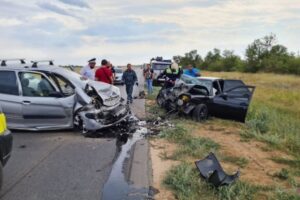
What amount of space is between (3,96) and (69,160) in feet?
11.7

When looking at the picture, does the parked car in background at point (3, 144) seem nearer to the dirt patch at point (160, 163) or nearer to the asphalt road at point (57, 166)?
the asphalt road at point (57, 166)

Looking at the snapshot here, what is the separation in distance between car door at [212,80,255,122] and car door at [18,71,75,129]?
5.00 metres

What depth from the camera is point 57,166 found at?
704 centimetres

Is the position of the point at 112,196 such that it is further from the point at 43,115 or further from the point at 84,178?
the point at 43,115

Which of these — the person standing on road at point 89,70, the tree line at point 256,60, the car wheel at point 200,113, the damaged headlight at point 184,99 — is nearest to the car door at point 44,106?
the person standing on road at point 89,70

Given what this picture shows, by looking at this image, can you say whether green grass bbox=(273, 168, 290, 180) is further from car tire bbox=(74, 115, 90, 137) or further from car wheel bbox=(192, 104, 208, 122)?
car wheel bbox=(192, 104, 208, 122)

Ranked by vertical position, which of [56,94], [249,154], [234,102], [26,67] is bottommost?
[249,154]

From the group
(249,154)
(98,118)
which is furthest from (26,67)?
(249,154)

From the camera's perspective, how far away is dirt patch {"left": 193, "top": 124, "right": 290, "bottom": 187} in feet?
21.8

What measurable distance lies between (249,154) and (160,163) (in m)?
2.21

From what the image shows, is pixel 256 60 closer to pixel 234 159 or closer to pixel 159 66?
pixel 159 66

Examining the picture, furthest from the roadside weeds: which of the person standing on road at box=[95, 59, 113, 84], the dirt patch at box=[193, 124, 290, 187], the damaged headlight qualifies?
the person standing on road at box=[95, 59, 113, 84]

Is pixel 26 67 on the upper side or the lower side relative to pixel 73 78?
upper

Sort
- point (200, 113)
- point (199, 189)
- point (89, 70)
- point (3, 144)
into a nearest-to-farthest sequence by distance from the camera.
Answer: point (3, 144) < point (199, 189) < point (200, 113) < point (89, 70)
